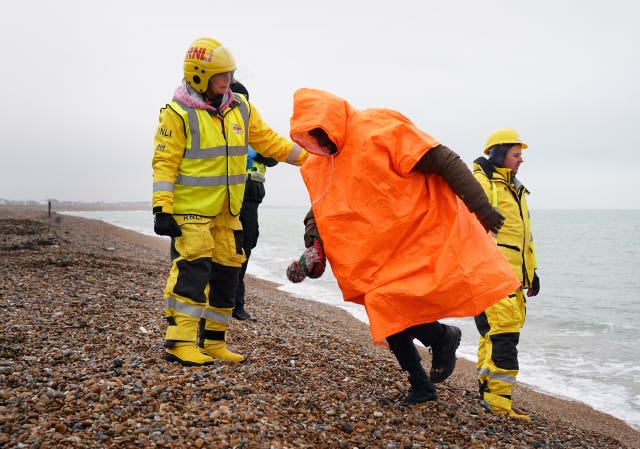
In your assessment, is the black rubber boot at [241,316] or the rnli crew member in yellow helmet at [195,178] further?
the black rubber boot at [241,316]

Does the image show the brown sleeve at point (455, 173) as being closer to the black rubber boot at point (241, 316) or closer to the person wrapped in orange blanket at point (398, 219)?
the person wrapped in orange blanket at point (398, 219)

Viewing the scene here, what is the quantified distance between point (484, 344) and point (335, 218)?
7.83 ft

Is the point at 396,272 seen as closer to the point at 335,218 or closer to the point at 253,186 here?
the point at 335,218

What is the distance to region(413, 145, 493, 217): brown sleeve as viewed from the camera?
3.00 metres

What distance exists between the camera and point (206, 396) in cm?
309

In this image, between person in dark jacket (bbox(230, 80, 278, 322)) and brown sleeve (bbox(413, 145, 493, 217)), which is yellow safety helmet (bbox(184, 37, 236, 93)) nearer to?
brown sleeve (bbox(413, 145, 493, 217))

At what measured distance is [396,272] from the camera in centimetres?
303

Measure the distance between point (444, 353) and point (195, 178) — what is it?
2.22 meters

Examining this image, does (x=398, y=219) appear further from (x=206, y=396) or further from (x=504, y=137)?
(x=504, y=137)

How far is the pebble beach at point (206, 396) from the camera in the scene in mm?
2619

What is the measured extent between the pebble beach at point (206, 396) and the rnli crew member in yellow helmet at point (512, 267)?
28 centimetres

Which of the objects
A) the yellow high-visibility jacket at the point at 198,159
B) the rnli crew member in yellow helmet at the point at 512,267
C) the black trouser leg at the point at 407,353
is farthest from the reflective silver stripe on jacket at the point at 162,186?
the rnli crew member in yellow helmet at the point at 512,267

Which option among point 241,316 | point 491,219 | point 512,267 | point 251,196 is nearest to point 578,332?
point 512,267

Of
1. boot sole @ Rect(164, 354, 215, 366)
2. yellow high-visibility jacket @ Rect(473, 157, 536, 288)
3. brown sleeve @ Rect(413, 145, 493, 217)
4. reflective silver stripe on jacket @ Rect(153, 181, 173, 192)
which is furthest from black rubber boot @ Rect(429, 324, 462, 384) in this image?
reflective silver stripe on jacket @ Rect(153, 181, 173, 192)
